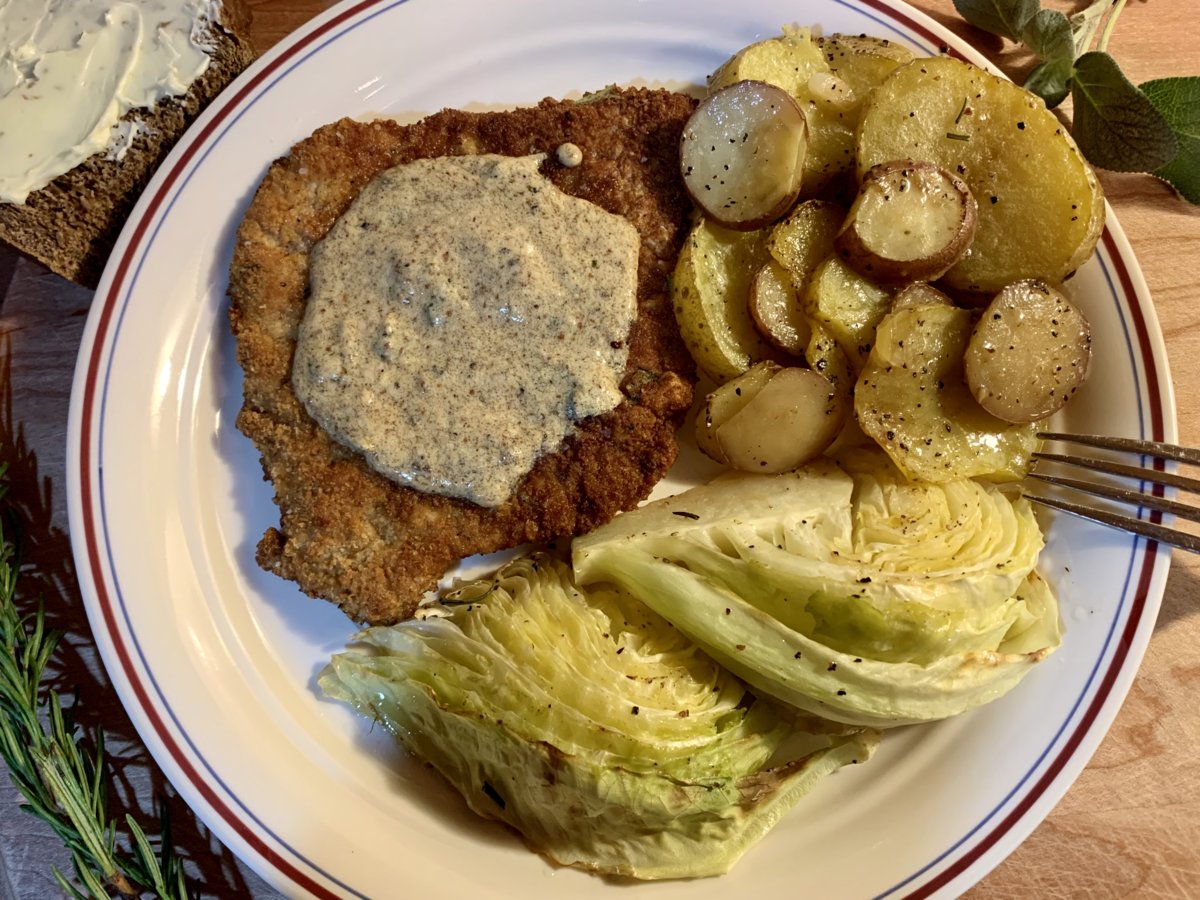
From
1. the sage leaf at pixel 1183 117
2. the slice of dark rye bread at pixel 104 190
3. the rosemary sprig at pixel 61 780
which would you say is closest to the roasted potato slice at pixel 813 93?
the sage leaf at pixel 1183 117

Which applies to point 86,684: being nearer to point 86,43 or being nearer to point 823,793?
point 86,43

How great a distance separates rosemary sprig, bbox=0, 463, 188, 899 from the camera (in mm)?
2098

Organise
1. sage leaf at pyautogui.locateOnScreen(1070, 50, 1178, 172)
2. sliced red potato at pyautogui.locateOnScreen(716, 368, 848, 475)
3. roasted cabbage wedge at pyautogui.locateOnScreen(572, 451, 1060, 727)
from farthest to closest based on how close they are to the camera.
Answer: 1. sage leaf at pyautogui.locateOnScreen(1070, 50, 1178, 172)
2. sliced red potato at pyautogui.locateOnScreen(716, 368, 848, 475)
3. roasted cabbage wedge at pyautogui.locateOnScreen(572, 451, 1060, 727)

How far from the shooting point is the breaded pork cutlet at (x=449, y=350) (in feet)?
7.41

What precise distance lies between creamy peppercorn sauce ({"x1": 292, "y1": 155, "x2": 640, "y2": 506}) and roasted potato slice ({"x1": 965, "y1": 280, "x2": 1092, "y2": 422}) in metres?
0.99

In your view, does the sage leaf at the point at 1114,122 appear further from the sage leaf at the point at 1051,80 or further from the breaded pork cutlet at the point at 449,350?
the breaded pork cutlet at the point at 449,350

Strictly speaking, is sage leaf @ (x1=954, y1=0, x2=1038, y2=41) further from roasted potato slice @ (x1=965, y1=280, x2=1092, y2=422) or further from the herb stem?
Result: roasted potato slice @ (x1=965, y1=280, x2=1092, y2=422)

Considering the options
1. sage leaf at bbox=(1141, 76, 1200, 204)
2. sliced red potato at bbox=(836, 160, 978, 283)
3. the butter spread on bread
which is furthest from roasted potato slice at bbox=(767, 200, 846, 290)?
the butter spread on bread

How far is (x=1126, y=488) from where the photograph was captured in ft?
7.67

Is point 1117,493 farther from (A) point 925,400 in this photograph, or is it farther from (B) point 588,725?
(B) point 588,725

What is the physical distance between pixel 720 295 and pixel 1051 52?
→ 4.68 ft

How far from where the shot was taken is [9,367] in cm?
255

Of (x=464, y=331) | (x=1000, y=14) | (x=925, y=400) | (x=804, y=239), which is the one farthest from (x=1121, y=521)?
(x=464, y=331)

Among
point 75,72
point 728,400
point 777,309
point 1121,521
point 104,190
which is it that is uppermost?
point 75,72
